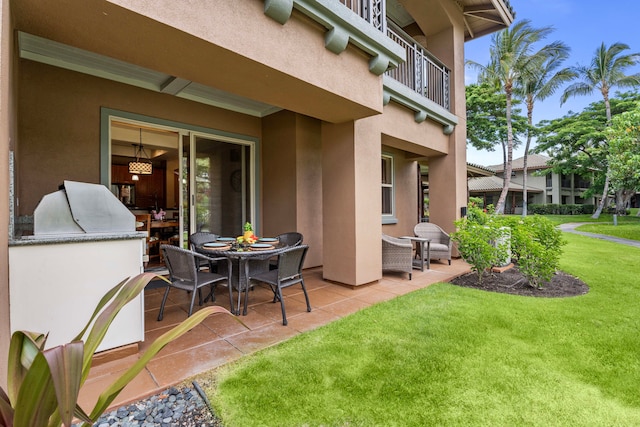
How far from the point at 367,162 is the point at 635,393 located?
12.2ft

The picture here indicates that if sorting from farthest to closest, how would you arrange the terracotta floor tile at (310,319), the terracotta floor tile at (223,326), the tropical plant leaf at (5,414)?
the terracotta floor tile at (310,319), the terracotta floor tile at (223,326), the tropical plant leaf at (5,414)

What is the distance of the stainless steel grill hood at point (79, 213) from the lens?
2.31 metres

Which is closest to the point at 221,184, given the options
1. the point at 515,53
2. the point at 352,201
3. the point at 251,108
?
the point at 251,108

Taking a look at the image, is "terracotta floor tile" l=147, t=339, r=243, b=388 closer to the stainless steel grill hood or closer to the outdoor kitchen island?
the outdoor kitchen island

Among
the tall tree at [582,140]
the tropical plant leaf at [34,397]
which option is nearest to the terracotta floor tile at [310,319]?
the tropical plant leaf at [34,397]

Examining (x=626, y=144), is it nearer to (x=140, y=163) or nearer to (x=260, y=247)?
(x=260, y=247)

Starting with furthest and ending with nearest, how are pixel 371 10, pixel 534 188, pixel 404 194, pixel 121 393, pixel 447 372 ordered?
pixel 534 188 → pixel 404 194 → pixel 371 10 → pixel 447 372 → pixel 121 393

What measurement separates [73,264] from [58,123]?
275 cm

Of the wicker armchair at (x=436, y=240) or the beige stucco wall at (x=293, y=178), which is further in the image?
the wicker armchair at (x=436, y=240)

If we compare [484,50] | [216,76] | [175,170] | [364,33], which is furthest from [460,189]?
[484,50]

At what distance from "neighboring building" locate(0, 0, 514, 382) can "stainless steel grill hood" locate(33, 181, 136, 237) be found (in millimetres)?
187

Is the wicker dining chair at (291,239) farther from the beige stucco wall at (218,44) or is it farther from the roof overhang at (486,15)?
the roof overhang at (486,15)

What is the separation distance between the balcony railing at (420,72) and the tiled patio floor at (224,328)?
3912 millimetres

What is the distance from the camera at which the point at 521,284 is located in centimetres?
504
